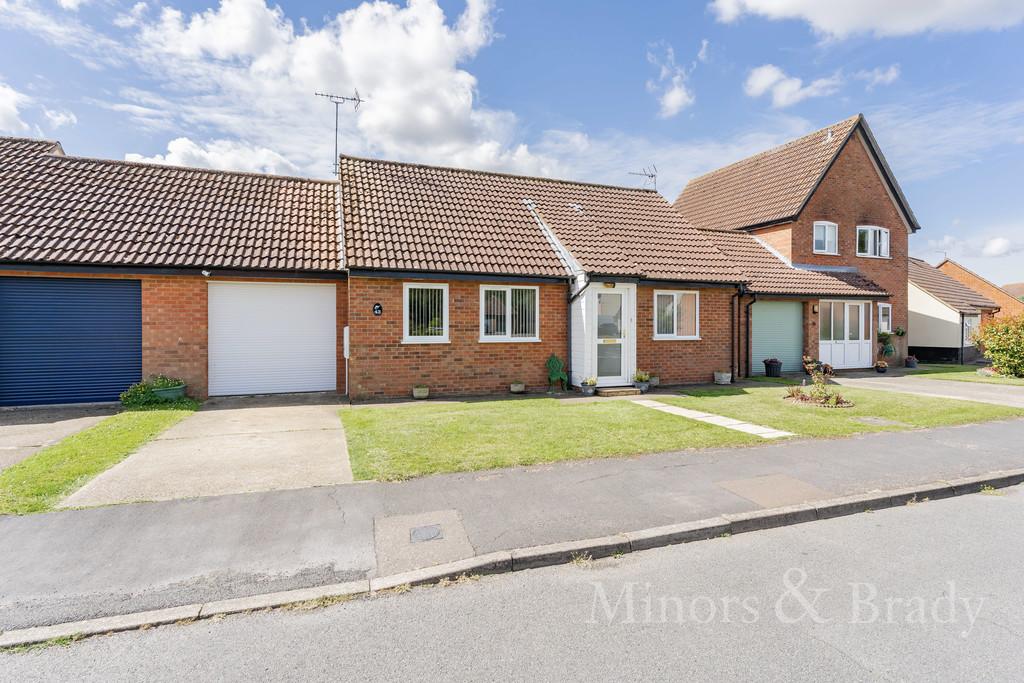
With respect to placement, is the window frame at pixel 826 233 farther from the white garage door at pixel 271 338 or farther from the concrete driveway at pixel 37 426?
the concrete driveway at pixel 37 426

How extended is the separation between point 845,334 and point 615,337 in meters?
11.0

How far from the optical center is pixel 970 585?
147 inches

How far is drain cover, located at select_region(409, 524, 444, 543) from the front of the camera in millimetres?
4297

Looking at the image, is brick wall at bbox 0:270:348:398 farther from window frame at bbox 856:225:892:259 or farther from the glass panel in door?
window frame at bbox 856:225:892:259

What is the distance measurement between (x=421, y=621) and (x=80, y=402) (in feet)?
36.0

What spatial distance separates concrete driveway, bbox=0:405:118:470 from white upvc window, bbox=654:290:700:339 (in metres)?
12.0

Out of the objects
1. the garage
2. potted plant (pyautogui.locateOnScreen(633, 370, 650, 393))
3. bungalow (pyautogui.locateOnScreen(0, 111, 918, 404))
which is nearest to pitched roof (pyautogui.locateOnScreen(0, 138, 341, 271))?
bungalow (pyautogui.locateOnScreen(0, 111, 918, 404))

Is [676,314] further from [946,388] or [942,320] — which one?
[942,320]

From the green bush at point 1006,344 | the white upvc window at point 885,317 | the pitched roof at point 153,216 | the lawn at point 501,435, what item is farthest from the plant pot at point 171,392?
the green bush at point 1006,344

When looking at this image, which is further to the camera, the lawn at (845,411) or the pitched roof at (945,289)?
the pitched roof at (945,289)

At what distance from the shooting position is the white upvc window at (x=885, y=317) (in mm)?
19477

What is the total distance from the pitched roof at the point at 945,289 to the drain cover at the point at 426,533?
26909mm

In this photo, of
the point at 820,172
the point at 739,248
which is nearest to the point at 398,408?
the point at 739,248

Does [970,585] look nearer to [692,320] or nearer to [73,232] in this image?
[692,320]
